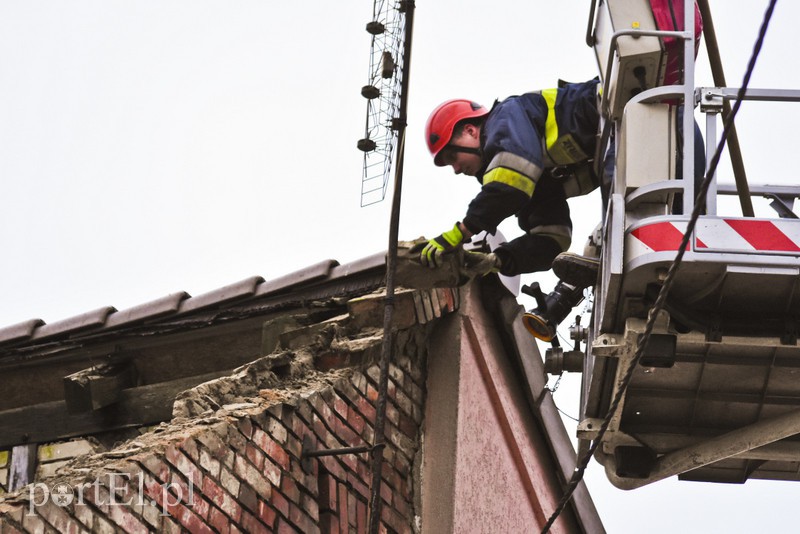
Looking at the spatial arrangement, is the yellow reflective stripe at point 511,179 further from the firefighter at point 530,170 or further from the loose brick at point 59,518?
the loose brick at point 59,518

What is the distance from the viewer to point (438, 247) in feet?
20.7

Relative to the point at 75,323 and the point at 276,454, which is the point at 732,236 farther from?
the point at 75,323

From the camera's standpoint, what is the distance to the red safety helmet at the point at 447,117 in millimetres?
7004

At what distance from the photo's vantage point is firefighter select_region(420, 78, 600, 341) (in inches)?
252

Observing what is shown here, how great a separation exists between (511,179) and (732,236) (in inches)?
60.6

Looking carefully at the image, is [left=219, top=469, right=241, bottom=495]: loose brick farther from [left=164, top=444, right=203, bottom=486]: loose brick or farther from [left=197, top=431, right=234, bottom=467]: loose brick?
[left=164, top=444, right=203, bottom=486]: loose brick

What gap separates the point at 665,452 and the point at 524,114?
1.87 m

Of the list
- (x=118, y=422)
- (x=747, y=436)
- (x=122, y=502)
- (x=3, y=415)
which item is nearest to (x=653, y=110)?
(x=747, y=436)

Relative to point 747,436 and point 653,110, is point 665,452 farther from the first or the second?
point 653,110

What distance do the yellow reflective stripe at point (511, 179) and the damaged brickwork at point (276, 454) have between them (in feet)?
2.41

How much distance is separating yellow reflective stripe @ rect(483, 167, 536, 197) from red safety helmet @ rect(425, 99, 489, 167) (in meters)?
0.63

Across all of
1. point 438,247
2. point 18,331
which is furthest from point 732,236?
point 18,331

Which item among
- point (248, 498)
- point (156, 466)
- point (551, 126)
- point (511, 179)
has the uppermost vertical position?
point (551, 126)

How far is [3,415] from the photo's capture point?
7.34m
